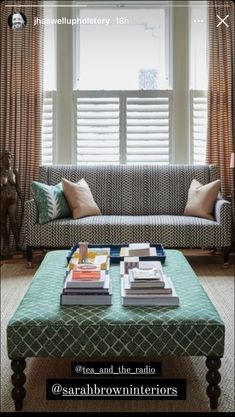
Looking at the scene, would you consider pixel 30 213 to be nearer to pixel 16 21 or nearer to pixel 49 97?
pixel 49 97

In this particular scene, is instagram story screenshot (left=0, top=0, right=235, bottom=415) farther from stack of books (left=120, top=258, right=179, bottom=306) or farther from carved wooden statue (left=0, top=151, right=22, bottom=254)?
stack of books (left=120, top=258, right=179, bottom=306)

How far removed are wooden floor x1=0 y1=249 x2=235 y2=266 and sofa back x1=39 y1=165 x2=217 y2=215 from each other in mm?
375

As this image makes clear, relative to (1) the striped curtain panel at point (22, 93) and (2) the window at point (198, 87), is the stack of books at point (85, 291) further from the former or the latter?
(2) the window at point (198, 87)

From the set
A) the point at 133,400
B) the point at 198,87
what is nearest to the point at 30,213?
the point at 198,87

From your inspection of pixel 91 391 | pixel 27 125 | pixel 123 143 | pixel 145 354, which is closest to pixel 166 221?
pixel 123 143

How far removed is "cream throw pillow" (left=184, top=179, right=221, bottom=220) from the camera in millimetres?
3889

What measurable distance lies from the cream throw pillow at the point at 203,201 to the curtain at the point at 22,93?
4.37 ft

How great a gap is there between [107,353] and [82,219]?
224cm

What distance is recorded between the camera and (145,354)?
62.4 inches

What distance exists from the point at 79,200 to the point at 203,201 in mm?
936

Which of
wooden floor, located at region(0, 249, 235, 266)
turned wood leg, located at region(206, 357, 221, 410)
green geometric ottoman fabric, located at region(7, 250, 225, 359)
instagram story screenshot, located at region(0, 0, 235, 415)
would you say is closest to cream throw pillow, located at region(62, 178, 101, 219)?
instagram story screenshot, located at region(0, 0, 235, 415)

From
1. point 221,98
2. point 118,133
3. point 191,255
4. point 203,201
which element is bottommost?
point 191,255

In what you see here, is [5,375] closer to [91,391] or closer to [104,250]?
[104,250]

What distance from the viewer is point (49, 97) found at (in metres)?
4.45
